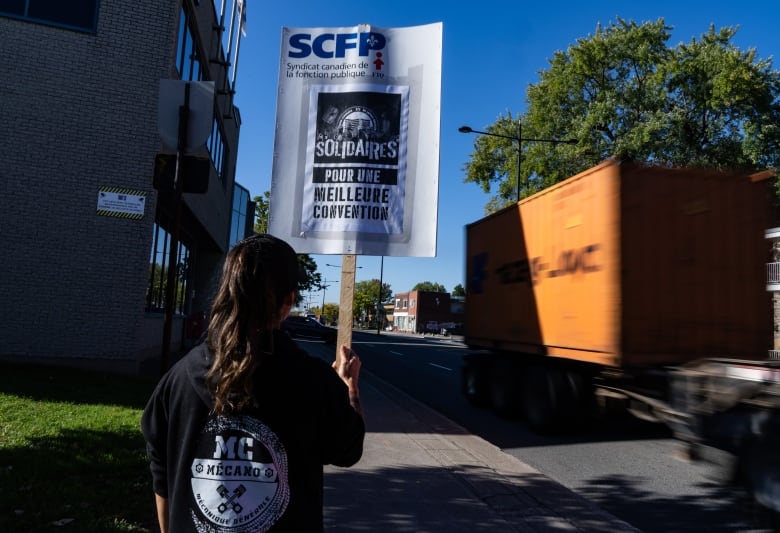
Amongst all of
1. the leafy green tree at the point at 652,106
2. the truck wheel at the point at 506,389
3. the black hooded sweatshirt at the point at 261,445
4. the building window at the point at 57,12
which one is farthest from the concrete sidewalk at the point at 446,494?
the leafy green tree at the point at 652,106

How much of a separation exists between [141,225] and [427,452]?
724 cm

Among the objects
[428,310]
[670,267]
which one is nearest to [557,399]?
[670,267]

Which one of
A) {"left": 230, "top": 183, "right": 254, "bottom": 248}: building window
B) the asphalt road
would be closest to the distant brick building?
{"left": 230, "top": 183, "right": 254, "bottom": 248}: building window

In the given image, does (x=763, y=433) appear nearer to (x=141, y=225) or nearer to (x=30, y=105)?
(x=141, y=225)

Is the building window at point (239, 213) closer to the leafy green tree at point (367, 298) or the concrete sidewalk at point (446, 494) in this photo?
the concrete sidewalk at point (446, 494)

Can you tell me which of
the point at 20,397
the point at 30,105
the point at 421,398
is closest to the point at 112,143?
the point at 30,105

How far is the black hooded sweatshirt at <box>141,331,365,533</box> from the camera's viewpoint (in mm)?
1571

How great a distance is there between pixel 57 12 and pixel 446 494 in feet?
36.8

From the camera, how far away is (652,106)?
3011cm

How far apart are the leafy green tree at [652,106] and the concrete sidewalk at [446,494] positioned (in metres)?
22.9

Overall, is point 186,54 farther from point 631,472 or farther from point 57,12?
point 631,472

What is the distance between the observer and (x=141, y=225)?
11.2 metres

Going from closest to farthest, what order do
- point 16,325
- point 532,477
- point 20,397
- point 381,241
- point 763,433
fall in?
point 381,241
point 763,433
point 532,477
point 20,397
point 16,325

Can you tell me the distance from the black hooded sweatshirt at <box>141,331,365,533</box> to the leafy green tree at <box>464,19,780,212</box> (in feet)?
89.2
